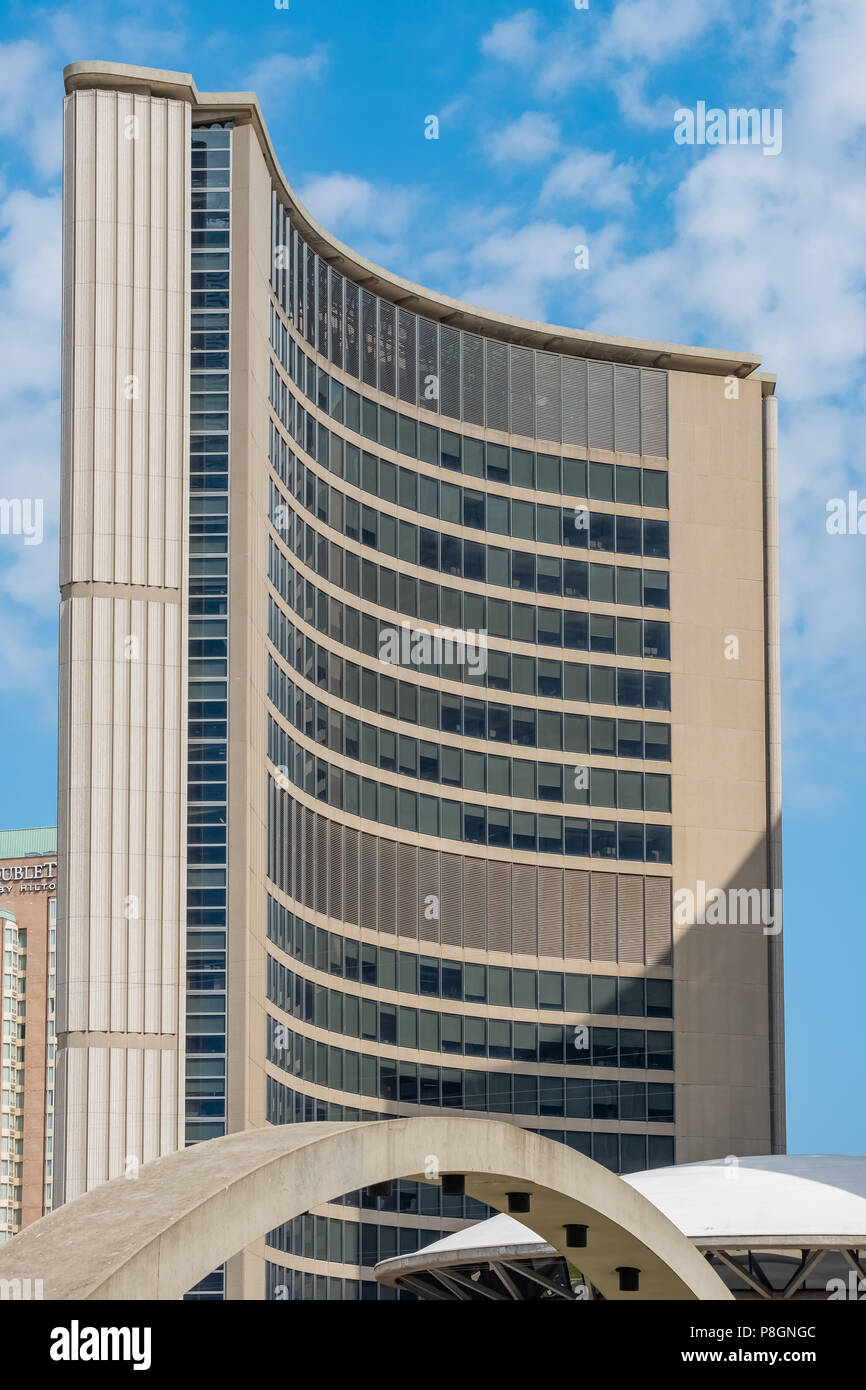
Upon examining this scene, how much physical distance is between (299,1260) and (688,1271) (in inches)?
2094

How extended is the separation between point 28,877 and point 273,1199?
519 feet

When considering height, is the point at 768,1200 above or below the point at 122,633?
below

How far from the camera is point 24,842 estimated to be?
19762cm

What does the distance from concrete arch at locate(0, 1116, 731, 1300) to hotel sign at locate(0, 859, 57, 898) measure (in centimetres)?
15085

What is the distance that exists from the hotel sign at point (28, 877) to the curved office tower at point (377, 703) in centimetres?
8832

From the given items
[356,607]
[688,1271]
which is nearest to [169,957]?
[356,607]

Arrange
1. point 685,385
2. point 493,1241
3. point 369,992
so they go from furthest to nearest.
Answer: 1. point 685,385
2. point 369,992
3. point 493,1241

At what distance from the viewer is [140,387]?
72188 mm

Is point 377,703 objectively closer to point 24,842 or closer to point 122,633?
point 122,633

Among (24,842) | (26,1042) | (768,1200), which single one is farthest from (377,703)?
(24,842)

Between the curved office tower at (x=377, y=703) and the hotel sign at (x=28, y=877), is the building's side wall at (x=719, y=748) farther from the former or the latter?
the hotel sign at (x=28, y=877)

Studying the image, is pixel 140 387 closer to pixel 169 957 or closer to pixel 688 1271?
pixel 169 957

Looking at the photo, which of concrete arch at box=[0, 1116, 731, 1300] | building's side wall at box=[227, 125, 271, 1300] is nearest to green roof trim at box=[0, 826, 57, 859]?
building's side wall at box=[227, 125, 271, 1300]

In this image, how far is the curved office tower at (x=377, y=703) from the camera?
7038 centimetres
